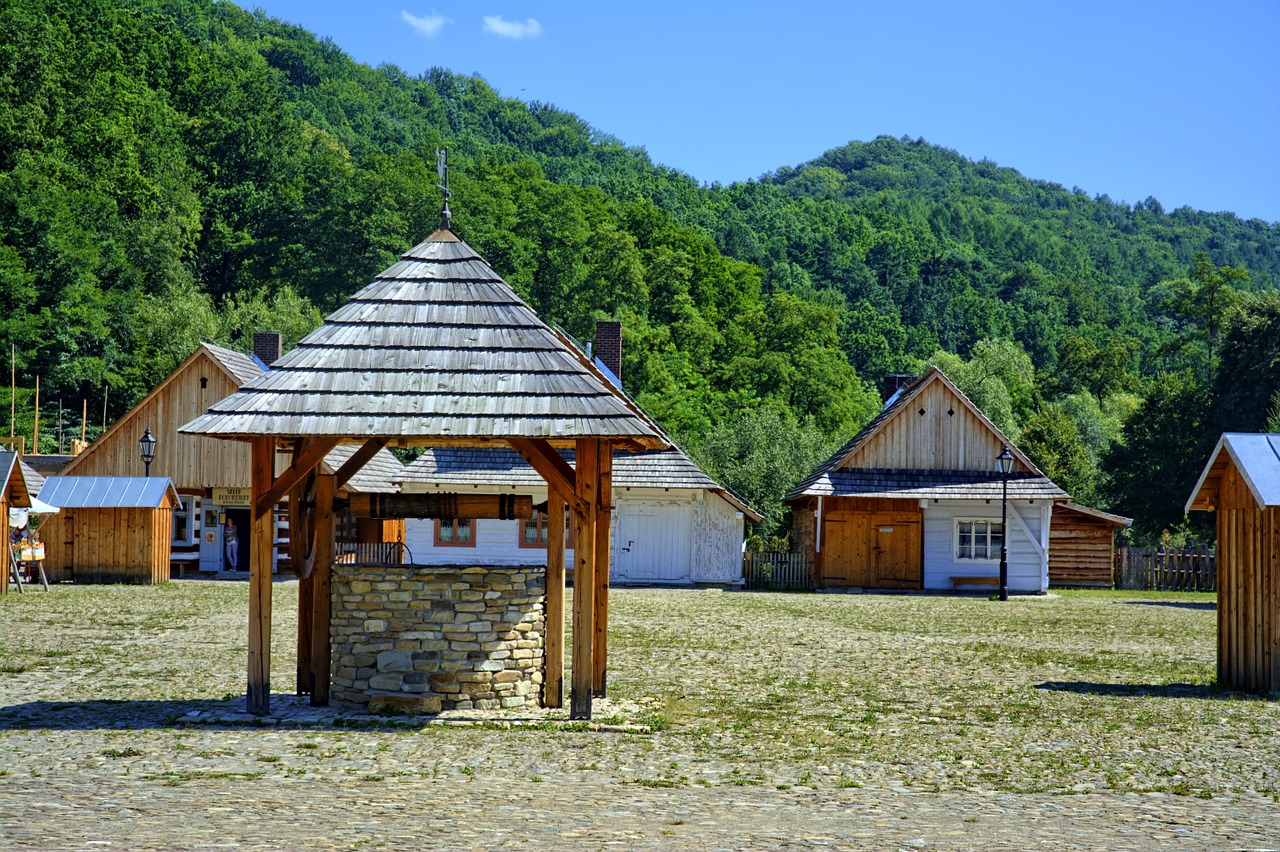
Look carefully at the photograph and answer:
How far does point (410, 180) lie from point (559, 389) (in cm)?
6042

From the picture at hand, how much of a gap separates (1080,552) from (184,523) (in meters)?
25.6

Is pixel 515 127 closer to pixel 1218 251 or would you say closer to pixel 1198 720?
pixel 1218 251

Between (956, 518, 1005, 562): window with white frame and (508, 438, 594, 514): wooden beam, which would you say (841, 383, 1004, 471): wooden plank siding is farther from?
(508, 438, 594, 514): wooden beam

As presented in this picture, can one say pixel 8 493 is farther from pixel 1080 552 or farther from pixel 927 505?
pixel 1080 552

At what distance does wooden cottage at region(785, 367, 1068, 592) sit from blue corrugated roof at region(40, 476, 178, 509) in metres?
16.2

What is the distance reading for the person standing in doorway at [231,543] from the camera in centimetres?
3716

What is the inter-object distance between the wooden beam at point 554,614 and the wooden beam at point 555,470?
0.14 m

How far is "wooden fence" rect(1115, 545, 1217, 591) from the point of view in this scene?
3988 centimetres

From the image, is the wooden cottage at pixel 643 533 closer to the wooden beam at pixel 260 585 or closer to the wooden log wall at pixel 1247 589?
the wooden log wall at pixel 1247 589

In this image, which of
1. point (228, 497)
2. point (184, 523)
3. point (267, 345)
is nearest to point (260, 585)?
point (228, 497)

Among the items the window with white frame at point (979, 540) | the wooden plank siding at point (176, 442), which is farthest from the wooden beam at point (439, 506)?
the window with white frame at point (979, 540)

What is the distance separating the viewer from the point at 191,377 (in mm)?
37000

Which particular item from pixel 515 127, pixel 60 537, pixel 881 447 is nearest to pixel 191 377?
pixel 60 537

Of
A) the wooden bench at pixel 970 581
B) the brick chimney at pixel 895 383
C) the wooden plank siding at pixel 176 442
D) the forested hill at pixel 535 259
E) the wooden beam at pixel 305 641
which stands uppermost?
the forested hill at pixel 535 259
